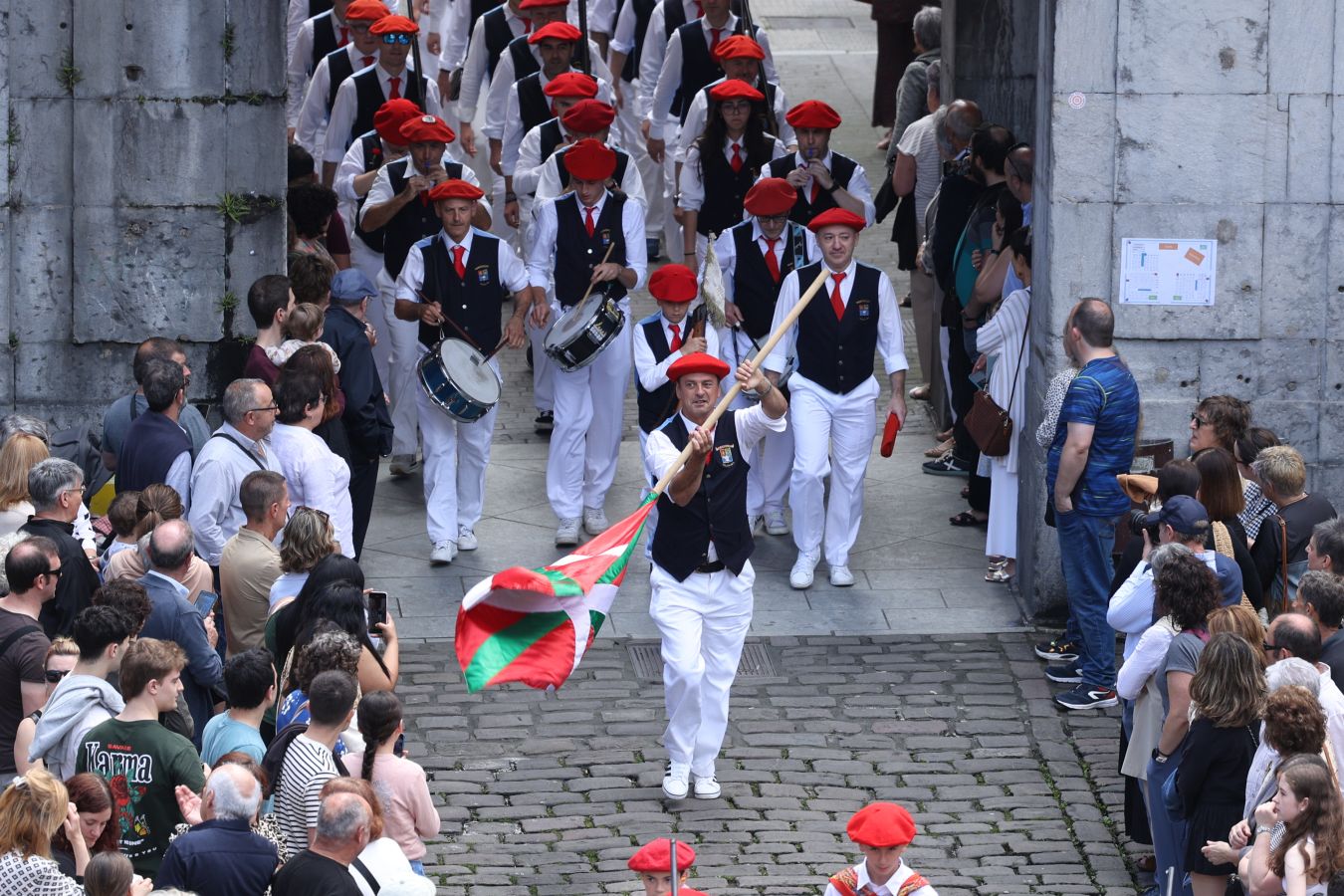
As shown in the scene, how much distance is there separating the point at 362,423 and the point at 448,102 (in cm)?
752

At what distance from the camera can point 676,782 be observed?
937 cm

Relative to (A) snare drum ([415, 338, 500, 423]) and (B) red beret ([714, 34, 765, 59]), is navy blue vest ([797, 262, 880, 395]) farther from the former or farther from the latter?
(B) red beret ([714, 34, 765, 59])

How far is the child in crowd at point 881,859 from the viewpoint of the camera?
7.19 meters

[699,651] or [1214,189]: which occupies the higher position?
[1214,189]

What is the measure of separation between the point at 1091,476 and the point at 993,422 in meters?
1.25

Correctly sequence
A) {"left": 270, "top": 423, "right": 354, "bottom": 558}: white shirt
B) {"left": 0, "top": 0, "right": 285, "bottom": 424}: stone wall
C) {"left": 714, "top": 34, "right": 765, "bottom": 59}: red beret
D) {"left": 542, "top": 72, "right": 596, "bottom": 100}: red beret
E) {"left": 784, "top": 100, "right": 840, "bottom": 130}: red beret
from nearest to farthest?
{"left": 270, "top": 423, "right": 354, "bottom": 558}: white shirt → {"left": 0, "top": 0, "right": 285, "bottom": 424}: stone wall → {"left": 784, "top": 100, "right": 840, "bottom": 130}: red beret → {"left": 542, "top": 72, "right": 596, "bottom": 100}: red beret → {"left": 714, "top": 34, "right": 765, "bottom": 59}: red beret

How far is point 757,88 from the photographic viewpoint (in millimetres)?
14141

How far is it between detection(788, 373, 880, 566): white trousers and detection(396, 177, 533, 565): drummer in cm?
165

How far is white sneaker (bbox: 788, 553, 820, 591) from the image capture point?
11.8 meters

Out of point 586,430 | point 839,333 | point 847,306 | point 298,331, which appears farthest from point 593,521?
point 298,331

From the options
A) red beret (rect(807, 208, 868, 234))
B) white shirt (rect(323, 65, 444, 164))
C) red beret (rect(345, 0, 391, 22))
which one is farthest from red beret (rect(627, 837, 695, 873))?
red beret (rect(345, 0, 391, 22))

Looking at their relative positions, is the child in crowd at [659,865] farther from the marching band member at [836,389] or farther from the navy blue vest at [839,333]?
the navy blue vest at [839,333]

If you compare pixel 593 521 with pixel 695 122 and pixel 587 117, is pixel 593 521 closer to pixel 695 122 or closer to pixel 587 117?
pixel 587 117

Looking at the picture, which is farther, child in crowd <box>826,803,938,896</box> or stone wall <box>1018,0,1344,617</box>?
stone wall <box>1018,0,1344,617</box>
